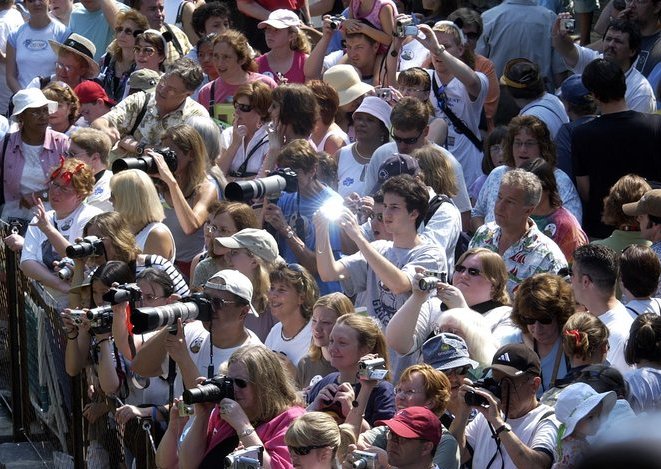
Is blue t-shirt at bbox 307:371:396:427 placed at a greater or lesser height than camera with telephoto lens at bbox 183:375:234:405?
lesser

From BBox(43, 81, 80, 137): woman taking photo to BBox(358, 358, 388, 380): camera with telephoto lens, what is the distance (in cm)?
534

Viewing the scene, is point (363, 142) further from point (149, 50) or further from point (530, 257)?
point (149, 50)

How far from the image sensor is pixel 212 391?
4.12 metres

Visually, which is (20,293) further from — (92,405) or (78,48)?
(78,48)

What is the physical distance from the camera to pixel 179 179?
737 cm

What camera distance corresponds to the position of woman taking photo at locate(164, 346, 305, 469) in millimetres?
4293

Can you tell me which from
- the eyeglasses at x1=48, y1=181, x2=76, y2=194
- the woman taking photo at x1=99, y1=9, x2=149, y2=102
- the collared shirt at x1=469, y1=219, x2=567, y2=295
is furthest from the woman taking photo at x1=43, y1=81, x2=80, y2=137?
the collared shirt at x1=469, y1=219, x2=567, y2=295

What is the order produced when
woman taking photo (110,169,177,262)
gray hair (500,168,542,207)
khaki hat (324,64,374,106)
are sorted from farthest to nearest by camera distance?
1. khaki hat (324,64,374,106)
2. woman taking photo (110,169,177,262)
3. gray hair (500,168,542,207)

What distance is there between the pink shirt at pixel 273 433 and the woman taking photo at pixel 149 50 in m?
5.66

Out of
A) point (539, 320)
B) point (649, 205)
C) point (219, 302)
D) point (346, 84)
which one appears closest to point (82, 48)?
point (346, 84)

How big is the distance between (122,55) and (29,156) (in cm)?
175

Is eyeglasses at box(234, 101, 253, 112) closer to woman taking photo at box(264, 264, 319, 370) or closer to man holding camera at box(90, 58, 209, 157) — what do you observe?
man holding camera at box(90, 58, 209, 157)

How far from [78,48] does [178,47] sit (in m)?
0.91

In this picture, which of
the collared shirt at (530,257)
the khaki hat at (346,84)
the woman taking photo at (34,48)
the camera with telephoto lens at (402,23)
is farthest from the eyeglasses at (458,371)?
the woman taking photo at (34,48)
